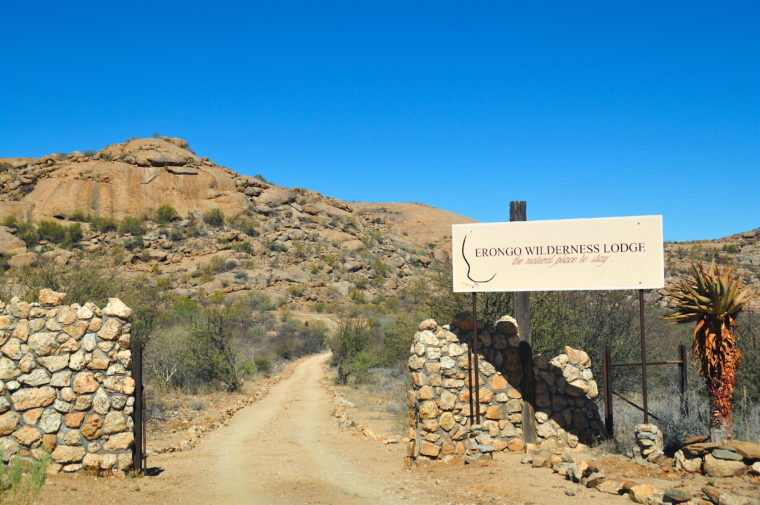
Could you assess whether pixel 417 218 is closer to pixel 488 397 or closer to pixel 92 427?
pixel 488 397

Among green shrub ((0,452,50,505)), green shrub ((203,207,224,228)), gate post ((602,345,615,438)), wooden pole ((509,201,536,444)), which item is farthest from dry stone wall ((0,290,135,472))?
green shrub ((203,207,224,228))

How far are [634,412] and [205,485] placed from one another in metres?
9.00

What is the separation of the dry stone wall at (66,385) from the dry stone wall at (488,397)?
4.90m

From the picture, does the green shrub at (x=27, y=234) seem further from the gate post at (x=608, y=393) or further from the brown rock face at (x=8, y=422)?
the gate post at (x=608, y=393)

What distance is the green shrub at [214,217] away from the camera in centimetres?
5997

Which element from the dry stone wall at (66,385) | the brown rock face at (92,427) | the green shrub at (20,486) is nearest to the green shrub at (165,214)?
the dry stone wall at (66,385)

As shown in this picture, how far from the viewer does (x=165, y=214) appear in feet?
195

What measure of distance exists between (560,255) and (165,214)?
5380cm

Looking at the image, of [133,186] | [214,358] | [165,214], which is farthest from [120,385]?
[133,186]

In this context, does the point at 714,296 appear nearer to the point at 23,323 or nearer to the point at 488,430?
the point at 488,430

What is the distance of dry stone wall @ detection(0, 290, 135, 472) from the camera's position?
363 inches

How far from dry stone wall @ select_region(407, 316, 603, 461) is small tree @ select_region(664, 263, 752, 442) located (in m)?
2.60

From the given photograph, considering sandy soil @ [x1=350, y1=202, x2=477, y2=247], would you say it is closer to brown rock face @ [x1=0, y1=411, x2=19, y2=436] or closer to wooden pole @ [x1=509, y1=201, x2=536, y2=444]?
wooden pole @ [x1=509, y1=201, x2=536, y2=444]

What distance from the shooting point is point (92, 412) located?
952cm
